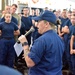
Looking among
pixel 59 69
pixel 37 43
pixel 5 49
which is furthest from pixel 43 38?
pixel 5 49

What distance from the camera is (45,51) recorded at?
2.31m

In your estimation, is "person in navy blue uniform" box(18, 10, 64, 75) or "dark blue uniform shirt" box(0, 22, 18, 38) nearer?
"person in navy blue uniform" box(18, 10, 64, 75)

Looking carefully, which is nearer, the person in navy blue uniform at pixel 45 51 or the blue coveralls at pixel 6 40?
the person in navy blue uniform at pixel 45 51

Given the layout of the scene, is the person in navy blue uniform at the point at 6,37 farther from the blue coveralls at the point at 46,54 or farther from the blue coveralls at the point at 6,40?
the blue coveralls at the point at 46,54

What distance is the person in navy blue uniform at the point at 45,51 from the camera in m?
2.28

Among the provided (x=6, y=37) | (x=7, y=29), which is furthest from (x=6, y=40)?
(x=7, y=29)

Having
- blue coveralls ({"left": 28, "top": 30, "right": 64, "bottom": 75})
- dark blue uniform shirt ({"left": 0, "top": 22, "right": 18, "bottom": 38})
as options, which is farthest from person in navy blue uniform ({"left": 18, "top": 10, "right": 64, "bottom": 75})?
dark blue uniform shirt ({"left": 0, "top": 22, "right": 18, "bottom": 38})

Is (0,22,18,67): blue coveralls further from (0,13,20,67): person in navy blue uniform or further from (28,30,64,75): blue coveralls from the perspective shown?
(28,30,64,75): blue coveralls

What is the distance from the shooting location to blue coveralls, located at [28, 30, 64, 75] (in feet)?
7.47

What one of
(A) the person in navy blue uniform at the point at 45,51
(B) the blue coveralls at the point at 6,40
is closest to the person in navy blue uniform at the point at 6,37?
(B) the blue coveralls at the point at 6,40

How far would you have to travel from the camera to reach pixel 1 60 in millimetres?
5293

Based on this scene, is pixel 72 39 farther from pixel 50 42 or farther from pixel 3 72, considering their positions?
pixel 3 72

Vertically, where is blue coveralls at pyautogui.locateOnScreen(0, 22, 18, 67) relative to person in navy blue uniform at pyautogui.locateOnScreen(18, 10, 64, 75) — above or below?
below

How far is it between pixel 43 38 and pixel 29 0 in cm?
621
